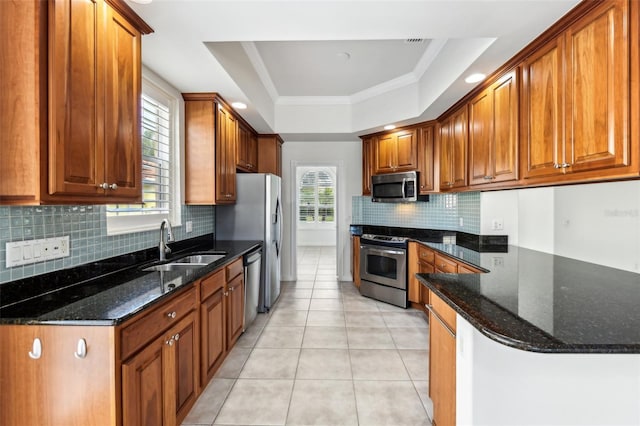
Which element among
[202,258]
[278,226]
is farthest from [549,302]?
[278,226]

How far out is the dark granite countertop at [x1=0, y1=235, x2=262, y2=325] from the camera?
1229 mm

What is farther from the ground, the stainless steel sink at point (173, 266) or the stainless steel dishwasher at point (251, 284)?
the stainless steel sink at point (173, 266)

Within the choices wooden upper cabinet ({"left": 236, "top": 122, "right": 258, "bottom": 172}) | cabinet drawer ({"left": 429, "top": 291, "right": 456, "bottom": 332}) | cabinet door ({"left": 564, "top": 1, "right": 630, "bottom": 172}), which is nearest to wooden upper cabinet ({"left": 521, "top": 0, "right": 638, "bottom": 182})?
cabinet door ({"left": 564, "top": 1, "right": 630, "bottom": 172})

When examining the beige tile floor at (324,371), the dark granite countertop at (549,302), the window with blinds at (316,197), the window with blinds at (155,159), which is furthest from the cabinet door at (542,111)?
the window with blinds at (316,197)

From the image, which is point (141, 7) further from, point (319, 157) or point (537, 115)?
point (319, 157)

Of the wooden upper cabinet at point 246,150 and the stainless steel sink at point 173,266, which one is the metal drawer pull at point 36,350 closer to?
the stainless steel sink at point 173,266

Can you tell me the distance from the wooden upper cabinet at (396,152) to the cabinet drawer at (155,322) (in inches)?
126

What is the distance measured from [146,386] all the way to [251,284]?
6.08ft

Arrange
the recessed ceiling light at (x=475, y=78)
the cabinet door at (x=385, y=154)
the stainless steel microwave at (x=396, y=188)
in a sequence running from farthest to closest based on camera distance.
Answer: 1. the cabinet door at (x=385, y=154)
2. the stainless steel microwave at (x=396, y=188)
3. the recessed ceiling light at (x=475, y=78)

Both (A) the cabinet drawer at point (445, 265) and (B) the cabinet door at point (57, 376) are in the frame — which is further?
(A) the cabinet drawer at point (445, 265)

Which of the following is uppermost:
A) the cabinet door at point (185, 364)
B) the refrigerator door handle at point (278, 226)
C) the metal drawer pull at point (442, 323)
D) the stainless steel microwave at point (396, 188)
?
the stainless steel microwave at point (396, 188)

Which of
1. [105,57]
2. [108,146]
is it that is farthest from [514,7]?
[108,146]

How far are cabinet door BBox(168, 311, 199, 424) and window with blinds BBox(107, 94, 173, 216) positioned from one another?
37.7 inches

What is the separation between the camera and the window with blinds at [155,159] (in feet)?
7.96
